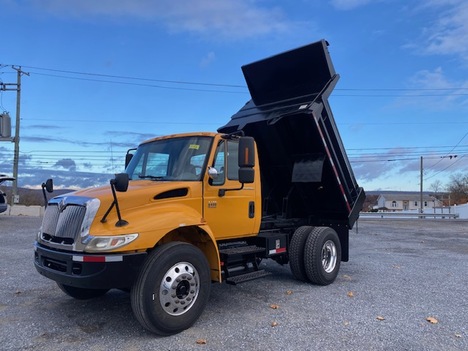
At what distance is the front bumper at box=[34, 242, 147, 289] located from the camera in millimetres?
4320

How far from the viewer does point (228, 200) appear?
18.8ft

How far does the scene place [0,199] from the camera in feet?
56.2

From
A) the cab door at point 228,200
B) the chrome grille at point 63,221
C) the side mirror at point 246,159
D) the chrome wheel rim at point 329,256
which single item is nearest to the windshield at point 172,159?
the cab door at point 228,200

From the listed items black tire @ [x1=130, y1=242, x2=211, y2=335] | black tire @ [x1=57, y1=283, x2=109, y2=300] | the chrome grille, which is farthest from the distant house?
the chrome grille

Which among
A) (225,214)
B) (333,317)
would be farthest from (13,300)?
(333,317)

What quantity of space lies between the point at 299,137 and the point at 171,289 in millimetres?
3690

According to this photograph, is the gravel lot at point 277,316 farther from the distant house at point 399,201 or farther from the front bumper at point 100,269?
the distant house at point 399,201

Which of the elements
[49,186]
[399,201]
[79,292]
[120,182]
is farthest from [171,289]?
[399,201]

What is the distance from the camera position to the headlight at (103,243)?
434 cm

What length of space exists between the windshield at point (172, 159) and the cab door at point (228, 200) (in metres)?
0.20

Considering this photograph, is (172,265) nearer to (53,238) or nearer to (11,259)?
(53,238)

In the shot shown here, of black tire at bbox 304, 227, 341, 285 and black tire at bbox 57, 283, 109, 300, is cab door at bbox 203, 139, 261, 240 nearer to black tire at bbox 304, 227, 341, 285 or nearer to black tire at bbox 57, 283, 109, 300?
black tire at bbox 304, 227, 341, 285

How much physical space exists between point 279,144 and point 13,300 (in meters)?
4.80

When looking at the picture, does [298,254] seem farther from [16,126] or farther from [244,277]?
[16,126]
